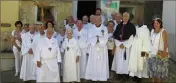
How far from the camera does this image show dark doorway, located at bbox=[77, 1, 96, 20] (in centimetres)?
1394

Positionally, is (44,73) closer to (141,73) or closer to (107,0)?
(141,73)

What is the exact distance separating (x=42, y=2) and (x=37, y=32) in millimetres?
3146

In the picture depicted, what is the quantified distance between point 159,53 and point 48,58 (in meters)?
2.56

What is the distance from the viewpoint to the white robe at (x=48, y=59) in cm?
A: 874

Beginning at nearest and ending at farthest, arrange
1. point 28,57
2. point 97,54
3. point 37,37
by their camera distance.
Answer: point 37,37
point 97,54
point 28,57

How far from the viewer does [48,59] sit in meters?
8.80

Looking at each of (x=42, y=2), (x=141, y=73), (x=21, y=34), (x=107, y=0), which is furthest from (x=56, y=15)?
(x=141, y=73)

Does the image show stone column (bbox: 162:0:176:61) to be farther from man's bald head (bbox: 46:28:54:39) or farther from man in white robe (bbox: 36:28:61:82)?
man's bald head (bbox: 46:28:54:39)

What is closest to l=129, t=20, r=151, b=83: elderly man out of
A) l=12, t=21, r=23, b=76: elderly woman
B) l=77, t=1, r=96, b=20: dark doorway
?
l=12, t=21, r=23, b=76: elderly woman

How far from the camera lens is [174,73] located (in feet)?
36.1

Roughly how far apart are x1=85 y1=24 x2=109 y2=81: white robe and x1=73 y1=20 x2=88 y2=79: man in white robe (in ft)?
0.51

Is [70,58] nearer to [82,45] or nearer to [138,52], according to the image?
[82,45]

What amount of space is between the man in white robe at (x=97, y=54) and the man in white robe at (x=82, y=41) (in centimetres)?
15

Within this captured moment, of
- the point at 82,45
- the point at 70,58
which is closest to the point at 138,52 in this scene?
the point at 82,45
